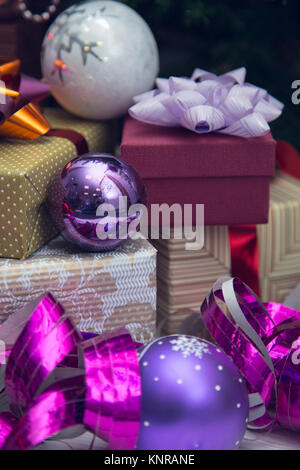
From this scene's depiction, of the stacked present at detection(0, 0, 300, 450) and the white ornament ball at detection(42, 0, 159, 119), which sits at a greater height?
the white ornament ball at detection(42, 0, 159, 119)

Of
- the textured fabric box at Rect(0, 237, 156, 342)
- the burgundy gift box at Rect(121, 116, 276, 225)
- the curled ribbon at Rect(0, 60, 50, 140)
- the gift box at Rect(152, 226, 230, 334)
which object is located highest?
the curled ribbon at Rect(0, 60, 50, 140)

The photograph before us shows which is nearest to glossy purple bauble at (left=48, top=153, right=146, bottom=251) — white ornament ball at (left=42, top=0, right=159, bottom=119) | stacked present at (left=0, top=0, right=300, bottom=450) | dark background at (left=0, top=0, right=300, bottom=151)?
stacked present at (left=0, top=0, right=300, bottom=450)

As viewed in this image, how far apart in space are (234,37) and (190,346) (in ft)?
2.32

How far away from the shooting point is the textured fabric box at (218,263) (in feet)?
2.82

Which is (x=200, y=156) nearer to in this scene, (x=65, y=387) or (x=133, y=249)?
(x=133, y=249)

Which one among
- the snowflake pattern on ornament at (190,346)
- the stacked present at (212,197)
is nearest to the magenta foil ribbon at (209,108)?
the stacked present at (212,197)

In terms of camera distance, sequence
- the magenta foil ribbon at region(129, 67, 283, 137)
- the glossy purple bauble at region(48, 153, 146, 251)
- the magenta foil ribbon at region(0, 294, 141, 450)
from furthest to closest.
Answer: the magenta foil ribbon at region(129, 67, 283, 137)
the glossy purple bauble at region(48, 153, 146, 251)
the magenta foil ribbon at region(0, 294, 141, 450)

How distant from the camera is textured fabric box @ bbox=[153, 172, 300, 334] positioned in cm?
86

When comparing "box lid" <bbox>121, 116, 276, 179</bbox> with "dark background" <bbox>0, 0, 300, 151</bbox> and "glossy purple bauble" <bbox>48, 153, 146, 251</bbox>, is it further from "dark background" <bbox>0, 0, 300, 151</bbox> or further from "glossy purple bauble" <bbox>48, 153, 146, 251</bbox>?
"dark background" <bbox>0, 0, 300, 151</bbox>

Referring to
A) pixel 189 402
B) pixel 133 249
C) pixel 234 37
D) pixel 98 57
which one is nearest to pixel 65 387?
pixel 189 402

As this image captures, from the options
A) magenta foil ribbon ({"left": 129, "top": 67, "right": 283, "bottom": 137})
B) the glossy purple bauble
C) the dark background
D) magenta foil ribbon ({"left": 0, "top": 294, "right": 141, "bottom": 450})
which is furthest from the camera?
the dark background

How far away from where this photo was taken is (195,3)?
0.99 metres

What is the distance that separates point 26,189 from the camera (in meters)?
0.71
